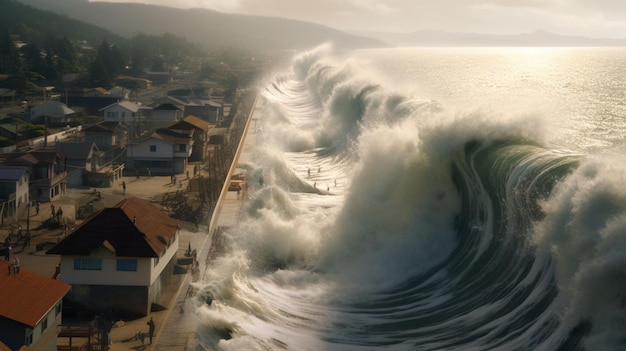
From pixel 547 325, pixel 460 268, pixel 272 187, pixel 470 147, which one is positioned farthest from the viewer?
pixel 272 187

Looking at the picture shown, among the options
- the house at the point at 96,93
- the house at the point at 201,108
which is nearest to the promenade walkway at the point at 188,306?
the house at the point at 201,108

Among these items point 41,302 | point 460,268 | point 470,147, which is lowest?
point 41,302

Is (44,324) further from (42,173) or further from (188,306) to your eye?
(42,173)

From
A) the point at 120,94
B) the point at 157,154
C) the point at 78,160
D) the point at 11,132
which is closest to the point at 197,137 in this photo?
the point at 157,154

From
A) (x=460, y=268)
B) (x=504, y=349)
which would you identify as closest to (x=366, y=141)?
(x=460, y=268)

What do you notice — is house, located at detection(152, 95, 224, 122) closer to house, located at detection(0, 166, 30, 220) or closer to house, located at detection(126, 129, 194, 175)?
house, located at detection(126, 129, 194, 175)

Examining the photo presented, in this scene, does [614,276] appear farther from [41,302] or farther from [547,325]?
[41,302]
